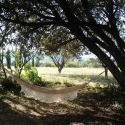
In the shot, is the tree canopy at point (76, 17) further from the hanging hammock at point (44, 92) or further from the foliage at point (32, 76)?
the foliage at point (32, 76)

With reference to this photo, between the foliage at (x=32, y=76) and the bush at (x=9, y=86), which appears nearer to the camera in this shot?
the bush at (x=9, y=86)

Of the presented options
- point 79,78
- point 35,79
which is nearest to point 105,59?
point 35,79

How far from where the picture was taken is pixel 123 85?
606 centimetres

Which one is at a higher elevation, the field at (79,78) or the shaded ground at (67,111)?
the field at (79,78)

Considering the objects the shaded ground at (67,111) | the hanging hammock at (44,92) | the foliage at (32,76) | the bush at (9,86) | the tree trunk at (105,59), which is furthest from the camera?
the foliage at (32,76)

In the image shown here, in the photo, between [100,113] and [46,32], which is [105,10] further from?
[100,113]

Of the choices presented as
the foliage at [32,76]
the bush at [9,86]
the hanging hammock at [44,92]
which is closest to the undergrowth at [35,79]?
the foliage at [32,76]

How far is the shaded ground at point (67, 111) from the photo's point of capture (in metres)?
5.11

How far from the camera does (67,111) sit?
6039 millimetres

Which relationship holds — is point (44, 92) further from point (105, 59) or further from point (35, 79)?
point (35, 79)

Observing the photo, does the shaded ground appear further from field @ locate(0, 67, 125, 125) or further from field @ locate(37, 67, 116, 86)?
field @ locate(37, 67, 116, 86)

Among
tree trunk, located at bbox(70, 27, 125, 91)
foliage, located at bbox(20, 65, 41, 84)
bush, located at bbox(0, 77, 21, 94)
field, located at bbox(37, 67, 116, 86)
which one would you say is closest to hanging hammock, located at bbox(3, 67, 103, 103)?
field, located at bbox(37, 67, 116, 86)

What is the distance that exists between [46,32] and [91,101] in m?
2.64

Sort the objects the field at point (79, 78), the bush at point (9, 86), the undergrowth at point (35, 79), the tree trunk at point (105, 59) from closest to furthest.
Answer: the tree trunk at point (105, 59)
the bush at point (9, 86)
the undergrowth at point (35, 79)
the field at point (79, 78)
